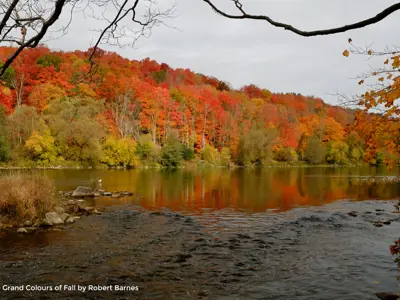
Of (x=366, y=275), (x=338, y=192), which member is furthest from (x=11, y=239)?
(x=338, y=192)

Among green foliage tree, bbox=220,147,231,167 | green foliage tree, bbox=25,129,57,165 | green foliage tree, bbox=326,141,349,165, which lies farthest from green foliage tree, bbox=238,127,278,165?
green foliage tree, bbox=25,129,57,165

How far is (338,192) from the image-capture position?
24703mm

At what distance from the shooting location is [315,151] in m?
67.9

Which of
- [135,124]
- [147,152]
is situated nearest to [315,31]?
[147,152]

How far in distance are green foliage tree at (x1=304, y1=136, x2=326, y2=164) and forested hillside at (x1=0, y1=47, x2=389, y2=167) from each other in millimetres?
189

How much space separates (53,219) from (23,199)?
128 centimetres

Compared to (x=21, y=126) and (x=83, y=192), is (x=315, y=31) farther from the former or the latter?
(x=21, y=126)

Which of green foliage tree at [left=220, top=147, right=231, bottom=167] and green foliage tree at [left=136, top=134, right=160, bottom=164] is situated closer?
green foliage tree at [left=136, top=134, right=160, bottom=164]

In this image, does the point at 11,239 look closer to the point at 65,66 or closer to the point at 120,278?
the point at 120,278

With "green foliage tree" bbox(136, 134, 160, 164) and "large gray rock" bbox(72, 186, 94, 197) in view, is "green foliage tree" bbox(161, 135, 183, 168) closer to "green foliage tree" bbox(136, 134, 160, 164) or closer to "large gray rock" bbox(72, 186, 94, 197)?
"green foliage tree" bbox(136, 134, 160, 164)

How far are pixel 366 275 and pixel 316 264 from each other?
3.83 ft

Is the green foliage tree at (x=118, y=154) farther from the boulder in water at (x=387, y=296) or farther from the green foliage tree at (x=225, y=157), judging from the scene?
the boulder in water at (x=387, y=296)

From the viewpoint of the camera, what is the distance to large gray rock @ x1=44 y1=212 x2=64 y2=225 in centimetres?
1218

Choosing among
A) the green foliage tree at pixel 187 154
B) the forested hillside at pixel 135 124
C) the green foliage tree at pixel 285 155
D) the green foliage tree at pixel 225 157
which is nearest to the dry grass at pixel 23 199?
the forested hillside at pixel 135 124
